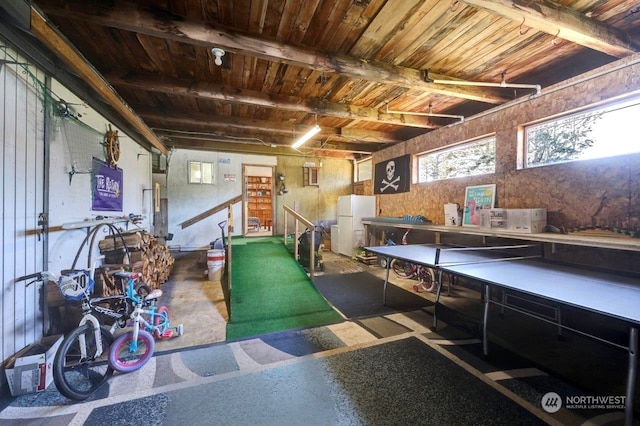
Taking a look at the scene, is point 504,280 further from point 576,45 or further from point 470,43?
point 576,45

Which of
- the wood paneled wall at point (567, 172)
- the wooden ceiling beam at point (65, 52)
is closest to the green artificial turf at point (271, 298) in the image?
the wooden ceiling beam at point (65, 52)

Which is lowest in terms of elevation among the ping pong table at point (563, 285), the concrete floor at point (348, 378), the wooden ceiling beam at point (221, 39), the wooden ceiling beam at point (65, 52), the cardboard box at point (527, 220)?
the concrete floor at point (348, 378)

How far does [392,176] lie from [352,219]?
1.59 meters

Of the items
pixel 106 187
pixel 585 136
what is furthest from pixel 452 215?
pixel 106 187

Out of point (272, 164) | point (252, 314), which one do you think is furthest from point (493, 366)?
point (272, 164)

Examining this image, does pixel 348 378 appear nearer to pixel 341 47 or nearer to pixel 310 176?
pixel 341 47

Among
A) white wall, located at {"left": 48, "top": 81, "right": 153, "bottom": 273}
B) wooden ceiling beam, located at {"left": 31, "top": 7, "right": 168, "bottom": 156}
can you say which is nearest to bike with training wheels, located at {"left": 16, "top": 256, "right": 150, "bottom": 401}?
white wall, located at {"left": 48, "top": 81, "right": 153, "bottom": 273}

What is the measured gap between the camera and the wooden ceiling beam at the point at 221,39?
2113mm

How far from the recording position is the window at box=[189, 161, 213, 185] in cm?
692

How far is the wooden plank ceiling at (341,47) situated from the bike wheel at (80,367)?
2.65m

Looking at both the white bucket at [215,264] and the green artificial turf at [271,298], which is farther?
the white bucket at [215,264]

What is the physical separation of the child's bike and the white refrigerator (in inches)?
191

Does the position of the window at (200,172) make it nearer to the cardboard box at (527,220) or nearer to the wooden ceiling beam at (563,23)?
the wooden ceiling beam at (563,23)

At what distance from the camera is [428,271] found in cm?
445
